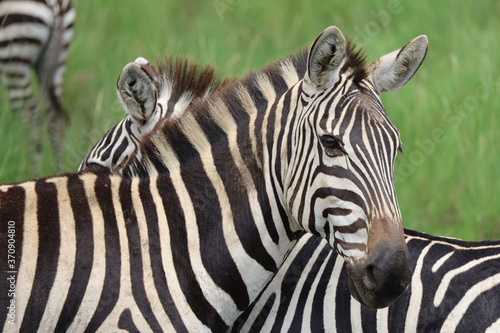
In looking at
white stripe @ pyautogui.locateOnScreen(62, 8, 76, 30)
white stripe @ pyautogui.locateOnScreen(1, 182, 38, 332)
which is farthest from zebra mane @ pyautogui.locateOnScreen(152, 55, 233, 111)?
white stripe @ pyautogui.locateOnScreen(62, 8, 76, 30)

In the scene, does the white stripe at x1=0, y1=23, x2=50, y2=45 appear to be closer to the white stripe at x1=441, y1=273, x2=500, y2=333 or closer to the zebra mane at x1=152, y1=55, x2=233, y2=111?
the zebra mane at x1=152, y1=55, x2=233, y2=111

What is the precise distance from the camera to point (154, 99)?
4.47 metres

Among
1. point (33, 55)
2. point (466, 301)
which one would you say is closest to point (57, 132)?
point (33, 55)

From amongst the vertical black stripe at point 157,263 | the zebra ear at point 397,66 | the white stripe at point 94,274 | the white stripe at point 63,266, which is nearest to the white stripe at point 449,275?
the zebra ear at point 397,66

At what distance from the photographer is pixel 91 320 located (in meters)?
3.01

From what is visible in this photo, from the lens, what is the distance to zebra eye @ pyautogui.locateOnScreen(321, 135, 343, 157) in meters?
2.96

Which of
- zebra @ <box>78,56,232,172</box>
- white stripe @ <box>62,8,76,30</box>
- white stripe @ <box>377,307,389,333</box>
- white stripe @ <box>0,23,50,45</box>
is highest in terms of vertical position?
white stripe @ <box>62,8,76,30</box>

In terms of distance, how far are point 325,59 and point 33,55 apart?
5.59 metres

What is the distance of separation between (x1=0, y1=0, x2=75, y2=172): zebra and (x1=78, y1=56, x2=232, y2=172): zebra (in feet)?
8.88

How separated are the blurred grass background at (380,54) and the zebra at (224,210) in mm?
3121

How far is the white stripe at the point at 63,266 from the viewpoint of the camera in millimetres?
2980

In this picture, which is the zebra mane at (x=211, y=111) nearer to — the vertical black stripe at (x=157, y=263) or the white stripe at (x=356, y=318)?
the vertical black stripe at (x=157, y=263)

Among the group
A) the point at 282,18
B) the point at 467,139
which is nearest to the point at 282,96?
the point at 467,139

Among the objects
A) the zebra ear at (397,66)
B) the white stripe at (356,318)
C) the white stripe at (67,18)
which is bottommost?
the white stripe at (356,318)
